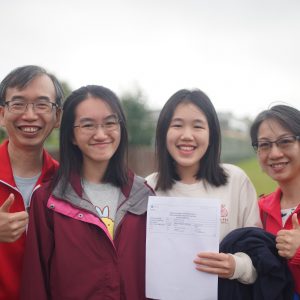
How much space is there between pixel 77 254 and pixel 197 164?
1.08 metres

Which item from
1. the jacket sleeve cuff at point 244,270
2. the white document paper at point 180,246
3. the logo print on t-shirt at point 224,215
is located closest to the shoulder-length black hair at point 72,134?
the white document paper at point 180,246

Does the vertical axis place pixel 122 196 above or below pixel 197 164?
below

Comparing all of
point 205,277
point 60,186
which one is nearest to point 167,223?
point 205,277

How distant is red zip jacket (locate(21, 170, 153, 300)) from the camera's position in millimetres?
2016

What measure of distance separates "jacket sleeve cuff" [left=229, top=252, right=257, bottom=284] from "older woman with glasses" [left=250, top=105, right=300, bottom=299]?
489mm

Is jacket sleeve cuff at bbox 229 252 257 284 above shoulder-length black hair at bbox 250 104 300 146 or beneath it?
beneath

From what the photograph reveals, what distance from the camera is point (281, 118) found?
8.48 feet

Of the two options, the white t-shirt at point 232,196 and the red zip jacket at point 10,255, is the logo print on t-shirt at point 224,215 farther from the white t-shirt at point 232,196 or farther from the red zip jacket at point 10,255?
the red zip jacket at point 10,255

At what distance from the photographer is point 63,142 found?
2.43 metres

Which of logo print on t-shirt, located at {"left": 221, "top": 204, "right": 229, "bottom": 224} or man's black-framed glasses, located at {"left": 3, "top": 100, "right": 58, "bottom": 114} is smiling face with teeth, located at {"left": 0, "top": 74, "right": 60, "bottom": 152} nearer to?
man's black-framed glasses, located at {"left": 3, "top": 100, "right": 58, "bottom": 114}

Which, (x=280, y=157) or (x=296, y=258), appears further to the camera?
(x=280, y=157)

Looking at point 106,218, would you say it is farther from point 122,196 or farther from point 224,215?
point 224,215

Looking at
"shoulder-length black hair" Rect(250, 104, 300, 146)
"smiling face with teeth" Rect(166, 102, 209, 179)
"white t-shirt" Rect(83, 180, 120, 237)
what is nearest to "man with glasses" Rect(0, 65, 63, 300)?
"white t-shirt" Rect(83, 180, 120, 237)

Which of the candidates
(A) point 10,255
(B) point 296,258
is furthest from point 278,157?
(A) point 10,255
